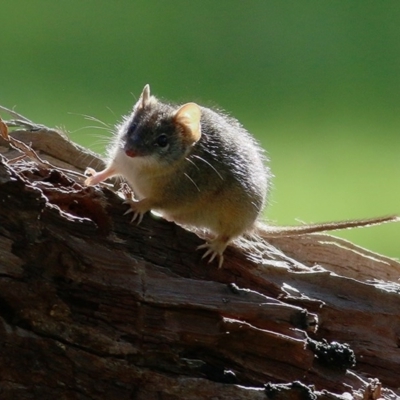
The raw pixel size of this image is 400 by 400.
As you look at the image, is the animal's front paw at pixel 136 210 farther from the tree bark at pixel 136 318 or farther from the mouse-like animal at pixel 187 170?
the mouse-like animal at pixel 187 170

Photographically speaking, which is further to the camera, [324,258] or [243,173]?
[324,258]

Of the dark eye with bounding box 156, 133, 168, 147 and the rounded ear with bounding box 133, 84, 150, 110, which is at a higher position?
the rounded ear with bounding box 133, 84, 150, 110

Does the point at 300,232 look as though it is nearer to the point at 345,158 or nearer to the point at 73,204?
the point at 73,204

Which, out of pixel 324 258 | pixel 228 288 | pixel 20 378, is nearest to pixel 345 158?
pixel 324 258

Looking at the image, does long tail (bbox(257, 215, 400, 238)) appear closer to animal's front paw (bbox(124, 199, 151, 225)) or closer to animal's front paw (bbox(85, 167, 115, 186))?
animal's front paw (bbox(85, 167, 115, 186))

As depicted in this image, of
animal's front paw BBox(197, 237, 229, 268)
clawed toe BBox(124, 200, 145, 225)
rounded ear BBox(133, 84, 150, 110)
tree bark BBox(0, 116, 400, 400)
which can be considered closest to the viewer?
tree bark BBox(0, 116, 400, 400)

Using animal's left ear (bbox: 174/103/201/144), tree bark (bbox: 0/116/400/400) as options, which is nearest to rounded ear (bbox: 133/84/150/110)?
animal's left ear (bbox: 174/103/201/144)

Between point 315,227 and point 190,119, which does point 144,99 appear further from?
point 315,227

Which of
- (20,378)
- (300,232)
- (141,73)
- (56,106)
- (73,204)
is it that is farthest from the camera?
(141,73)

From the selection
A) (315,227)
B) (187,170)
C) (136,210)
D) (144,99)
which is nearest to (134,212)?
(136,210)
